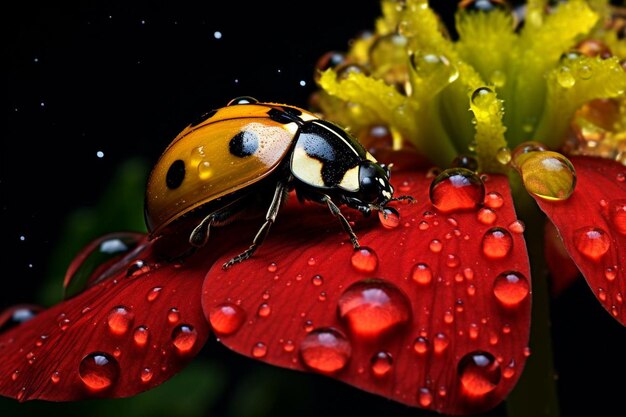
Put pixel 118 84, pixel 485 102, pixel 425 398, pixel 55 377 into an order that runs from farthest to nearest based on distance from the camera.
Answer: pixel 118 84
pixel 485 102
pixel 55 377
pixel 425 398

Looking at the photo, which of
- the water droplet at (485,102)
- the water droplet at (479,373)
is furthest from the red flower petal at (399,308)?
the water droplet at (485,102)

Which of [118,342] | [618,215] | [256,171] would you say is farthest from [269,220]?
[618,215]

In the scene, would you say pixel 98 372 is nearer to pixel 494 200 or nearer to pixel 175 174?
pixel 175 174

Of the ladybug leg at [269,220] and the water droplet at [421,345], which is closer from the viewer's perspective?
the water droplet at [421,345]

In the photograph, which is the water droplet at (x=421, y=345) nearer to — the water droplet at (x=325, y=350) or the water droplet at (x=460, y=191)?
the water droplet at (x=325, y=350)

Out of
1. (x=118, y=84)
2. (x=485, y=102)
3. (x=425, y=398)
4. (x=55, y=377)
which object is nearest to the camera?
(x=425, y=398)

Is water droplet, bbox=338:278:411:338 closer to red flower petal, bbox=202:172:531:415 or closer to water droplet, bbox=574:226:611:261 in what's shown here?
red flower petal, bbox=202:172:531:415

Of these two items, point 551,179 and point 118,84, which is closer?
point 551,179

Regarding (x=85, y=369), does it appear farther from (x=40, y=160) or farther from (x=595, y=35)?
(x=595, y=35)
